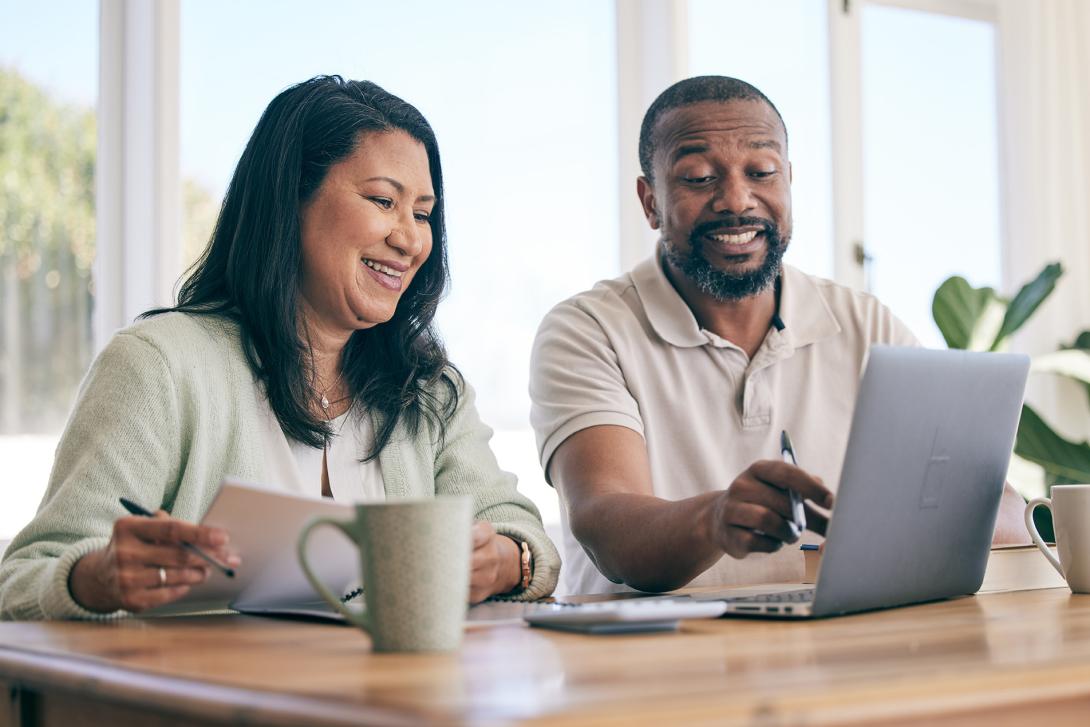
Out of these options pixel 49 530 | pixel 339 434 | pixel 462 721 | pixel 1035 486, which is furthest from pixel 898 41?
pixel 462 721

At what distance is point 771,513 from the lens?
3.96 feet

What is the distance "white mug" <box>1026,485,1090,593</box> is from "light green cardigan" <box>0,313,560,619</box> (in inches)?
24.0

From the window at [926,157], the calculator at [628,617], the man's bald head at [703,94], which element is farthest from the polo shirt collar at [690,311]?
the window at [926,157]

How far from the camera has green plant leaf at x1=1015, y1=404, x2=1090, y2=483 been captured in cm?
379

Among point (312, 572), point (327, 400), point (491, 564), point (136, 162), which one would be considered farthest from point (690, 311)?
point (136, 162)

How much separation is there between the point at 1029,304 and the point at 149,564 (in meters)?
3.21

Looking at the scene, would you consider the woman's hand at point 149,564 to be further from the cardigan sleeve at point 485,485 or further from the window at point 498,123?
the window at point 498,123

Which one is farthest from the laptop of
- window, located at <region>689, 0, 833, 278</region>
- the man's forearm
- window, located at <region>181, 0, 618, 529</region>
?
window, located at <region>689, 0, 833, 278</region>

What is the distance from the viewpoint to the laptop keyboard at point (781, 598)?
1177 millimetres

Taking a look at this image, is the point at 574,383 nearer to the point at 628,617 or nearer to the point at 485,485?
the point at 485,485

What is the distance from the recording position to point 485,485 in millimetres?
1716

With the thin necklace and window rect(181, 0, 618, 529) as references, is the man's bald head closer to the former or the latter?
the thin necklace

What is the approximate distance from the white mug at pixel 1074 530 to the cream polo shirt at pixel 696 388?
51 cm

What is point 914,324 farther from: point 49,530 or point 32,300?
point 49,530
